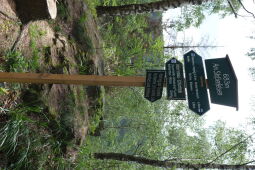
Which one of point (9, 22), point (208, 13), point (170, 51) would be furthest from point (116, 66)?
point (208, 13)

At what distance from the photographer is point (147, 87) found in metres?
3.54

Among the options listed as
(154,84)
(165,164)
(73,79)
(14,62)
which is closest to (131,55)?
(165,164)

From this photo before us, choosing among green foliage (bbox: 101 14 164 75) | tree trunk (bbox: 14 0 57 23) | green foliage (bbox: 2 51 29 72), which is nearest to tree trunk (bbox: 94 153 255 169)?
green foliage (bbox: 101 14 164 75)

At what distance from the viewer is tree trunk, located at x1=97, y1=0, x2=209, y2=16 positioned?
7.31 metres

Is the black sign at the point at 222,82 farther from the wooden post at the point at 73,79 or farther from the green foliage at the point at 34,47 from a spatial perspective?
the green foliage at the point at 34,47

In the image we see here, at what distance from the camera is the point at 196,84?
11.7ft

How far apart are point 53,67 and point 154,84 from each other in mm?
2880

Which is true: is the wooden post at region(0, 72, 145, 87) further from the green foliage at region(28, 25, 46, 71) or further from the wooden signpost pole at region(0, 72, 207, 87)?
the green foliage at region(28, 25, 46, 71)

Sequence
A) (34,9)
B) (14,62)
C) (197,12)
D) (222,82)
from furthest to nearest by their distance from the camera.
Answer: (197,12) < (34,9) < (14,62) < (222,82)

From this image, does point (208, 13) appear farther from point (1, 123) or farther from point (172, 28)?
point (1, 123)

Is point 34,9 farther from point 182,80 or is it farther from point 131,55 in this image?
point 131,55

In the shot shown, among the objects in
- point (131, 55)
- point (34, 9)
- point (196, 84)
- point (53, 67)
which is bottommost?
point (196, 84)

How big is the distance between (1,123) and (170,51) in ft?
24.0

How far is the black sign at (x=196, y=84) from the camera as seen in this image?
3447mm
